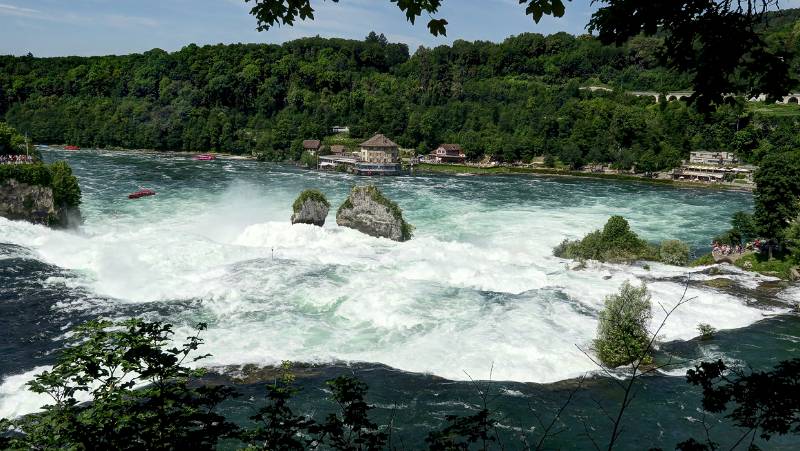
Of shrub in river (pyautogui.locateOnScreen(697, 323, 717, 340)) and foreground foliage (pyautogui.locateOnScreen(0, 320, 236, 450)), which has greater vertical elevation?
foreground foliage (pyautogui.locateOnScreen(0, 320, 236, 450))

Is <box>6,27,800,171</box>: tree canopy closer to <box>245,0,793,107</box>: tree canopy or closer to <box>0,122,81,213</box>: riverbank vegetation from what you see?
<box>0,122,81,213</box>: riverbank vegetation

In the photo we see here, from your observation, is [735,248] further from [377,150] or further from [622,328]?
[377,150]

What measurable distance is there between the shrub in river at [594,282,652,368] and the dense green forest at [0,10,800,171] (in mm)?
71397

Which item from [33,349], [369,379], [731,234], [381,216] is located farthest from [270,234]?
[731,234]

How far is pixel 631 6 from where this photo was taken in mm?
6367

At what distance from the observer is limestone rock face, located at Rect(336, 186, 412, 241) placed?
1655 inches

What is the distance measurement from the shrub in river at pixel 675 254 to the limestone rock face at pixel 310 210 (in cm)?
2401

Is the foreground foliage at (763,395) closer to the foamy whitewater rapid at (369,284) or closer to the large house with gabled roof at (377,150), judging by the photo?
the foamy whitewater rapid at (369,284)

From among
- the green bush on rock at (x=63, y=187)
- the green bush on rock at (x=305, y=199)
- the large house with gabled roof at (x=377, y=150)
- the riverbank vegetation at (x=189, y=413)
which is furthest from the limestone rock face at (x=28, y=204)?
the large house with gabled roof at (x=377, y=150)

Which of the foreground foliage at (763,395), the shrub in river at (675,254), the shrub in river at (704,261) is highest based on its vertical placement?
the foreground foliage at (763,395)

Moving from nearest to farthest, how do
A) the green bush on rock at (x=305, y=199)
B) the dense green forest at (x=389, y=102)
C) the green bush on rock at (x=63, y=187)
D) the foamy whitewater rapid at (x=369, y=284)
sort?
the foamy whitewater rapid at (x=369, y=284), the green bush on rock at (x=305, y=199), the green bush on rock at (x=63, y=187), the dense green forest at (x=389, y=102)

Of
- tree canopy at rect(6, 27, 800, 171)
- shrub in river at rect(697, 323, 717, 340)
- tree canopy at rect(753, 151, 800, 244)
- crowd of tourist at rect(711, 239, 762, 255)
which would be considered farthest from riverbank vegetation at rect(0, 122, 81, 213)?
tree canopy at rect(6, 27, 800, 171)

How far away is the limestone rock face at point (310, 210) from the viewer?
42.8 m

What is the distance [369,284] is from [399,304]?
11.1 feet
